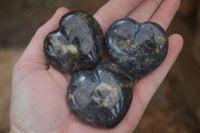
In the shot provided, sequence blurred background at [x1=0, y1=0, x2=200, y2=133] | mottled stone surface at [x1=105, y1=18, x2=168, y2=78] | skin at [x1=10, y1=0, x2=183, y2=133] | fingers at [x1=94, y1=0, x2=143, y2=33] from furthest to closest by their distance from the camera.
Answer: blurred background at [x1=0, y1=0, x2=200, y2=133] → fingers at [x1=94, y1=0, x2=143, y2=33] → mottled stone surface at [x1=105, y1=18, x2=168, y2=78] → skin at [x1=10, y1=0, x2=183, y2=133]

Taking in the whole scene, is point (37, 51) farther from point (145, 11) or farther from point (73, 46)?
point (145, 11)

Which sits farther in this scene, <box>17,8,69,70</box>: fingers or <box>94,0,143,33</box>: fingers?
<box>94,0,143,33</box>: fingers

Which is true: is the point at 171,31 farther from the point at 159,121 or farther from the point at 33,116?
Result: the point at 33,116

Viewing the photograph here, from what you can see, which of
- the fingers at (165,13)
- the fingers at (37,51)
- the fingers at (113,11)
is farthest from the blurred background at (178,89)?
the fingers at (37,51)

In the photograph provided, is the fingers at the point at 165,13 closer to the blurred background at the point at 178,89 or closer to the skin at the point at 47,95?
the skin at the point at 47,95

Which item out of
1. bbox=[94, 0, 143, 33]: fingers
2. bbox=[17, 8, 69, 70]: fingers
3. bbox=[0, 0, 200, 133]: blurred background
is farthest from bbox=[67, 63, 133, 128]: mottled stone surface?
bbox=[0, 0, 200, 133]: blurred background

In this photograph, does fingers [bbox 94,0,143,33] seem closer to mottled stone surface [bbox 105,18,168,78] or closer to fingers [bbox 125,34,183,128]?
mottled stone surface [bbox 105,18,168,78]

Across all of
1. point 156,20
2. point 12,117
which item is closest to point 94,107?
point 12,117
